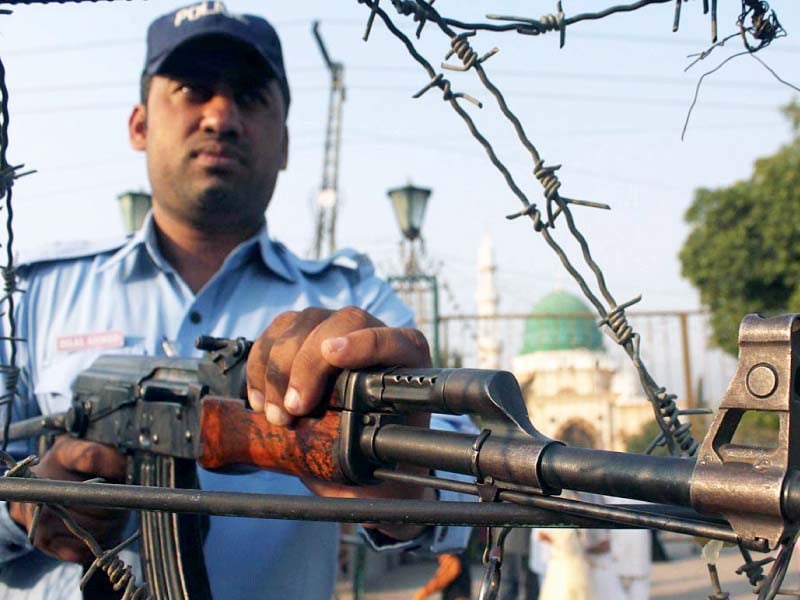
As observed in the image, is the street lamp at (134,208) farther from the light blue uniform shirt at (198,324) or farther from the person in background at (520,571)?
the light blue uniform shirt at (198,324)

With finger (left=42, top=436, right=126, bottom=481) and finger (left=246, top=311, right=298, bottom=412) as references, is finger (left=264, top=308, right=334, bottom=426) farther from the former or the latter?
finger (left=42, top=436, right=126, bottom=481)

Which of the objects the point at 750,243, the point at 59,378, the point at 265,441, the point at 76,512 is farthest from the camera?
the point at 750,243

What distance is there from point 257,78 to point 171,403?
980 mm

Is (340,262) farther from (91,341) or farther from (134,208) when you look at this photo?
(134,208)

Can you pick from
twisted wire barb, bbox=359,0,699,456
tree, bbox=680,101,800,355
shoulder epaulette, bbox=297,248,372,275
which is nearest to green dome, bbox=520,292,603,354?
twisted wire barb, bbox=359,0,699,456

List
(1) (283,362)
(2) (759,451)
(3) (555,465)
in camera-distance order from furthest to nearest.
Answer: (1) (283,362), (3) (555,465), (2) (759,451)

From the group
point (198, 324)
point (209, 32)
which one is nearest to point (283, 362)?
point (198, 324)

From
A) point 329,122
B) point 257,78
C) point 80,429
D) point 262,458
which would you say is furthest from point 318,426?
point 329,122

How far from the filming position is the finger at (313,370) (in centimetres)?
110

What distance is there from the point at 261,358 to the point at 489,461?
1.62 feet

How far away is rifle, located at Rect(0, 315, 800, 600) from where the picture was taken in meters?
0.65

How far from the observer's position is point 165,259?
7.46ft

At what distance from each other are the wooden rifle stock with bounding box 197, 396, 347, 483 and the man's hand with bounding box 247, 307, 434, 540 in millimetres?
23

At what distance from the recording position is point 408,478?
95 cm
